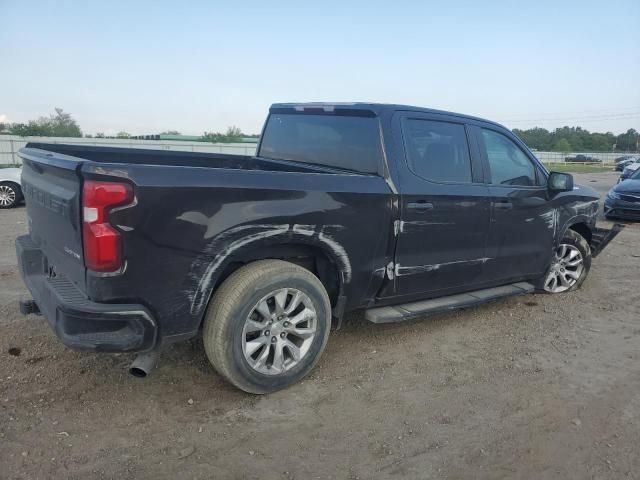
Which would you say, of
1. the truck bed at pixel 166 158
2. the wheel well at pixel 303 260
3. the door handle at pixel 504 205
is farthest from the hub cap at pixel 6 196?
the door handle at pixel 504 205

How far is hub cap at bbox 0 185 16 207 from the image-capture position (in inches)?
441

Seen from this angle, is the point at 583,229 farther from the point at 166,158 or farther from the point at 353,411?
the point at 166,158

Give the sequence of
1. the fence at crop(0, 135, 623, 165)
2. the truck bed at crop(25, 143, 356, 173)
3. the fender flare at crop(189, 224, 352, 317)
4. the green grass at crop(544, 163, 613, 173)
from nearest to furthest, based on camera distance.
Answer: the fender flare at crop(189, 224, 352, 317)
the truck bed at crop(25, 143, 356, 173)
the fence at crop(0, 135, 623, 165)
the green grass at crop(544, 163, 613, 173)

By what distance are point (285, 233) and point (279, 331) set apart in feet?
2.09

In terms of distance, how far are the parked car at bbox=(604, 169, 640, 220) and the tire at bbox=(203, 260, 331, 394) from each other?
10.5 metres

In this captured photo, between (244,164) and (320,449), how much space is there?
9.06ft

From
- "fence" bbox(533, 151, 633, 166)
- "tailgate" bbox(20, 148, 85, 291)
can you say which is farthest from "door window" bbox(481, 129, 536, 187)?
"fence" bbox(533, 151, 633, 166)

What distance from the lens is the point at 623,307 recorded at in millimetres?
5277

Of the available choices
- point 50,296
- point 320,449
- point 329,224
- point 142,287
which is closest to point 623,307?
point 329,224

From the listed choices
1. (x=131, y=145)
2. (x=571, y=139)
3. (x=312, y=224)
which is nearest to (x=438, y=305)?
(x=312, y=224)

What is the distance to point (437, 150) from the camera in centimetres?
407

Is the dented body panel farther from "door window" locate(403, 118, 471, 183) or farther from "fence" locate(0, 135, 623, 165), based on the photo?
"fence" locate(0, 135, 623, 165)

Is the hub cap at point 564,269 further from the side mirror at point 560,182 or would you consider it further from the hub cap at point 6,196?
the hub cap at point 6,196

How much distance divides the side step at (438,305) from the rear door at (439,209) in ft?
0.34
